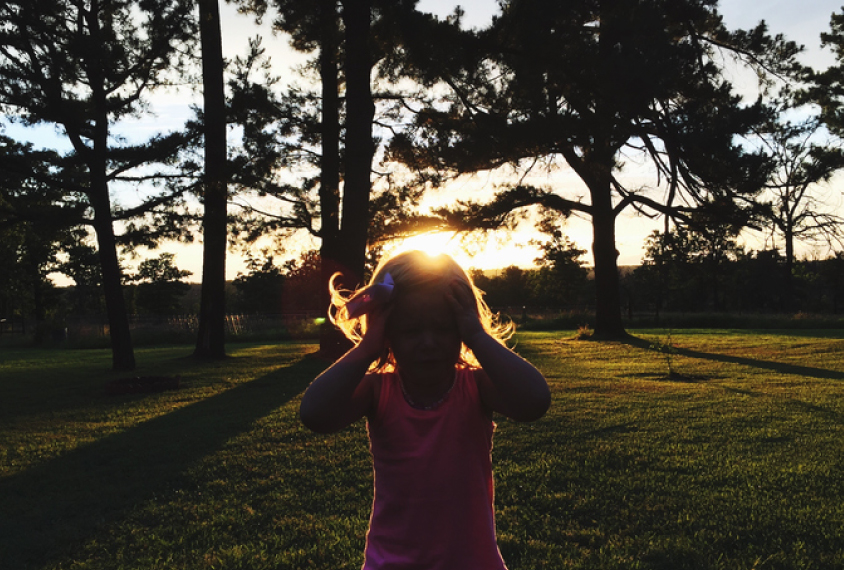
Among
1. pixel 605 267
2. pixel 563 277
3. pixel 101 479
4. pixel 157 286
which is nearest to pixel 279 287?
pixel 157 286

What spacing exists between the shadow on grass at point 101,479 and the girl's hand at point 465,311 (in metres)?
3.34

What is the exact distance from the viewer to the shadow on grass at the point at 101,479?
159 inches

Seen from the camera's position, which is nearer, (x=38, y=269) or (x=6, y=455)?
(x=6, y=455)

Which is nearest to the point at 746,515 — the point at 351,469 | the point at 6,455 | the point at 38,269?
the point at 351,469

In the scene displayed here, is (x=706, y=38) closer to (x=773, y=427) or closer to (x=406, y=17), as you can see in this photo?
(x=406, y=17)

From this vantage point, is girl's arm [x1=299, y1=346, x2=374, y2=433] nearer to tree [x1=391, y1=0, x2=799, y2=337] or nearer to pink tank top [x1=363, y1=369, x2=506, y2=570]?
pink tank top [x1=363, y1=369, x2=506, y2=570]

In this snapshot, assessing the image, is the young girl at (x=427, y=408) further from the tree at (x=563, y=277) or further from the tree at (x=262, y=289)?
the tree at (x=262, y=289)

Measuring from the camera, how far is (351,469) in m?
5.56

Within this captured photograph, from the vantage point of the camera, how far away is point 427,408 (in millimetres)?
1664

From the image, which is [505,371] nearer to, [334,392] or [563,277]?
[334,392]

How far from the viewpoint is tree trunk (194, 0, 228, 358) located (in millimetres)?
14422

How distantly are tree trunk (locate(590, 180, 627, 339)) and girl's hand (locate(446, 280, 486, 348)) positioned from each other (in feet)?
71.2

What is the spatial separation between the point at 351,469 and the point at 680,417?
447 centimetres

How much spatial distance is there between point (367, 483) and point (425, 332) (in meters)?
3.84
